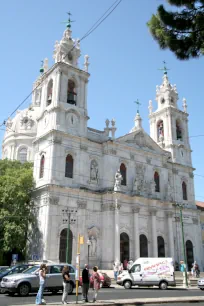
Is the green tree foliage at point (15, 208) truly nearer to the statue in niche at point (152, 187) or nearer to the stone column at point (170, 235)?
the statue in niche at point (152, 187)

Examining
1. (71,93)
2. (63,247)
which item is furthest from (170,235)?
(71,93)

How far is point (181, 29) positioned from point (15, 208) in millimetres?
24535

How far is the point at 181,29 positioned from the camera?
10930 millimetres

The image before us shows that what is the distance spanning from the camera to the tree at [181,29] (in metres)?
10.6

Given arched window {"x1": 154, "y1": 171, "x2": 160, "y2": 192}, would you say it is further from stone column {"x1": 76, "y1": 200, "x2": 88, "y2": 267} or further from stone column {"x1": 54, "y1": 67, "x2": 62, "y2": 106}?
stone column {"x1": 54, "y1": 67, "x2": 62, "y2": 106}

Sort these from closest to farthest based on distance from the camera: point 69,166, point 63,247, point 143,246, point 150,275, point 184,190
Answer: point 150,275 → point 63,247 → point 69,166 → point 143,246 → point 184,190

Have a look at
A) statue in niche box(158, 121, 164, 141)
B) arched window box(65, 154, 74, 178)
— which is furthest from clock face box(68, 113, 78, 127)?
statue in niche box(158, 121, 164, 141)

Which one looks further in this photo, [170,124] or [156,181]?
[170,124]

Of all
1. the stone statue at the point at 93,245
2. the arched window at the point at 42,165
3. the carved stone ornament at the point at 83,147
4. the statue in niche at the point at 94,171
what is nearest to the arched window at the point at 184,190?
the statue in niche at the point at 94,171

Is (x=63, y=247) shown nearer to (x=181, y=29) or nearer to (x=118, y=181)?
(x=118, y=181)

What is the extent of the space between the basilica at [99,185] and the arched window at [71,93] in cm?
11

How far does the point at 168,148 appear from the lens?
43375 millimetres

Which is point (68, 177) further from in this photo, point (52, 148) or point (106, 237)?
point (106, 237)

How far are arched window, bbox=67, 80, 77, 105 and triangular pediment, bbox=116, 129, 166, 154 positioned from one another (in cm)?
669
